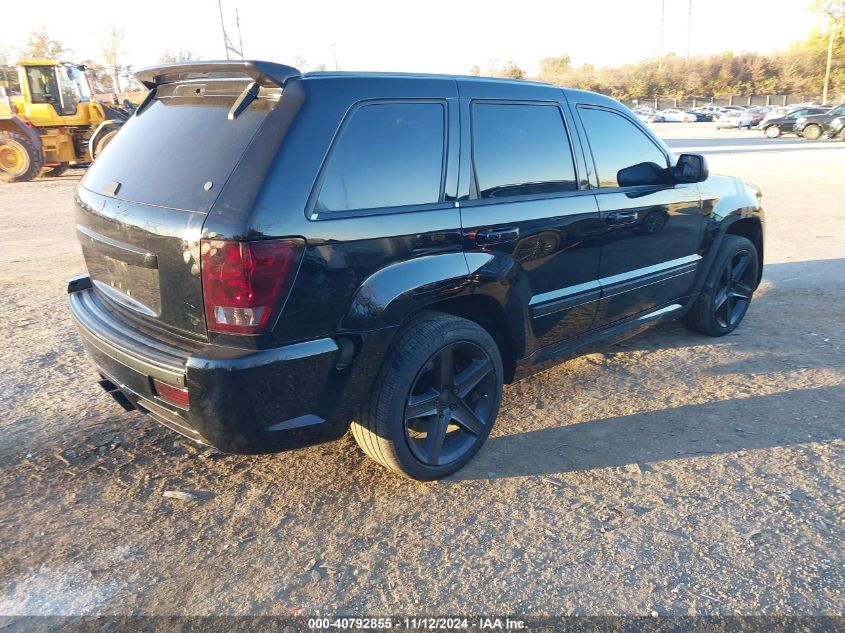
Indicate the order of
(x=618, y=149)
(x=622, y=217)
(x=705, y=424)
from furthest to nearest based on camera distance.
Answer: (x=618, y=149), (x=622, y=217), (x=705, y=424)

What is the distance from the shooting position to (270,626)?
228 centimetres

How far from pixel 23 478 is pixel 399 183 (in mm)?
2316

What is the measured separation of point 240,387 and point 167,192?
0.89m

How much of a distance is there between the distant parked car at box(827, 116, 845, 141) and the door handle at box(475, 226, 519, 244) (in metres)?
34.4

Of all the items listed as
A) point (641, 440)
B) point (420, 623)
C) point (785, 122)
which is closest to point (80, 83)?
point (641, 440)

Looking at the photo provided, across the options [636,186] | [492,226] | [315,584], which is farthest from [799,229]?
[315,584]

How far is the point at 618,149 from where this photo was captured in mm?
3975

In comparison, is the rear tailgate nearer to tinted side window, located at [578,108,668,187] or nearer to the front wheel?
tinted side window, located at [578,108,668,187]

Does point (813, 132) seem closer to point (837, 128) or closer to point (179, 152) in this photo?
point (837, 128)

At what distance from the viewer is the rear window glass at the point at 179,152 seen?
100 inches

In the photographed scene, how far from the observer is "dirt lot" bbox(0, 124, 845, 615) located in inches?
95.5

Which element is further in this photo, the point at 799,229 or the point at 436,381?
the point at 799,229

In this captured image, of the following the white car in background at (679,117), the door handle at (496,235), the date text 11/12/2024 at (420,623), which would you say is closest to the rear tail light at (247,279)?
the door handle at (496,235)

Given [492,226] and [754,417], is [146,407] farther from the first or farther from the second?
[754,417]
